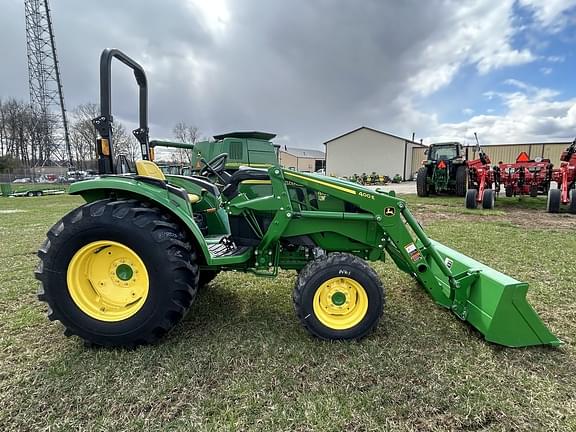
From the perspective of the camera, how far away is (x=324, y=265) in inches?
101

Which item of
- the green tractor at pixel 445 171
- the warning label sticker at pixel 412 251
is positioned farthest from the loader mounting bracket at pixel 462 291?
the green tractor at pixel 445 171

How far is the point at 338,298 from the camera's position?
2.61m

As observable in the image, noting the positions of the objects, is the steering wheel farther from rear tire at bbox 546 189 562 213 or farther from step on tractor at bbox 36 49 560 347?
rear tire at bbox 546 189 562 213

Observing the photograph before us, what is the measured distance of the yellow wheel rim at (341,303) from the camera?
102 inches

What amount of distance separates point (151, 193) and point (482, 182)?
11.7m

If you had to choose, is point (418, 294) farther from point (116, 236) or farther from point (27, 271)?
point (27, 271)

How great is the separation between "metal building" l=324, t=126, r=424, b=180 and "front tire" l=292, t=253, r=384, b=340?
1456 inches

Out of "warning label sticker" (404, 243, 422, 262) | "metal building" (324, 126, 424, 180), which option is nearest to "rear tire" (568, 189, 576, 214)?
"warning label sticker" (404, 243, 422, 262)

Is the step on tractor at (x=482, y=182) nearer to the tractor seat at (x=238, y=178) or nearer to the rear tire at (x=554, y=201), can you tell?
the rear tire at (x=554, y=201)

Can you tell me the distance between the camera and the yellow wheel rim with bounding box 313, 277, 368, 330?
8.48 ft

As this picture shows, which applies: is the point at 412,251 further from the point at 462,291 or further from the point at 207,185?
the point at 207,185

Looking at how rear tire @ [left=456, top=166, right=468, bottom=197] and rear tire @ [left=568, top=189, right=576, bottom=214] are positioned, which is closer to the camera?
rear tire @ [left=568, top=189, right=576, bottom=214]

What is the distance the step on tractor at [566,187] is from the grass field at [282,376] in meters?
8.09

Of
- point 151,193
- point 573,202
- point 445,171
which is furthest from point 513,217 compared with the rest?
point 151,193
